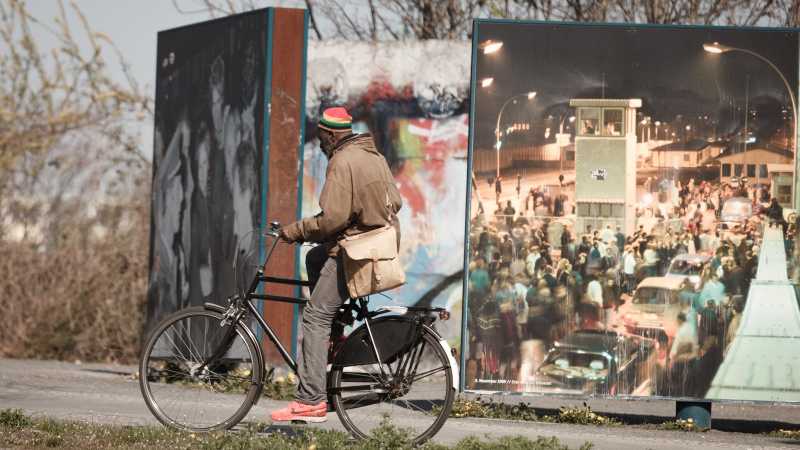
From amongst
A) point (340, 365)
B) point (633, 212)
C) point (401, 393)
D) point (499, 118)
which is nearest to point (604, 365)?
point (633, 212)

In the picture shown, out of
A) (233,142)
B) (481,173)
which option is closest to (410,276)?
(233,142)

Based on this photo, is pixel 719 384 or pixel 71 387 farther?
pixel 71 387

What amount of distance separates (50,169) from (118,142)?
791 mm

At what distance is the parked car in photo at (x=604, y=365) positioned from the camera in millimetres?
8516

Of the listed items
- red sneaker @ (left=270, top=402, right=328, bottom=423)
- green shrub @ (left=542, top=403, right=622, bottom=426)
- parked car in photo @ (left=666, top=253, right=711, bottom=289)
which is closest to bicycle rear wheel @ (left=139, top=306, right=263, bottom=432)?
red sneaker @ (left=270, top=402, right=328, bottom=423)

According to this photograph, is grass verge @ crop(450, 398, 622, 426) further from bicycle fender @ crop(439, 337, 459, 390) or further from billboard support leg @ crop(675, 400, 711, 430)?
bicycle fender @ crop(439, 337, 459, 390)

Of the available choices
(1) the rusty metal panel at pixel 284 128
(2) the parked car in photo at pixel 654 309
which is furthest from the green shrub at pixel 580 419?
(1) the rusty metal panel at pixel 284 128

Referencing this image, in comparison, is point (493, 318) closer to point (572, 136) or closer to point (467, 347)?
point (467, 347)

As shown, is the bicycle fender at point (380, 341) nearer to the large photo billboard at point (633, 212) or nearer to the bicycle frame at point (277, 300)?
the bicycle frame at point (277, 300)

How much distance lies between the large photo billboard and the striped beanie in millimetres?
1831

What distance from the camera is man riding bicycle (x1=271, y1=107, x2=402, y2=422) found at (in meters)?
6.68

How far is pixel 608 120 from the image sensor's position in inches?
336

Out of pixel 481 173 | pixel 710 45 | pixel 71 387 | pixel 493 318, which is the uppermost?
pixel 710 45

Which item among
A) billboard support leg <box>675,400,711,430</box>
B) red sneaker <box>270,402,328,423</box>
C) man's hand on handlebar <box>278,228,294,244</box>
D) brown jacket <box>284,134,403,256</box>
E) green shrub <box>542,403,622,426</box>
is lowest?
green shrub <box>542,403,622,426</box>
